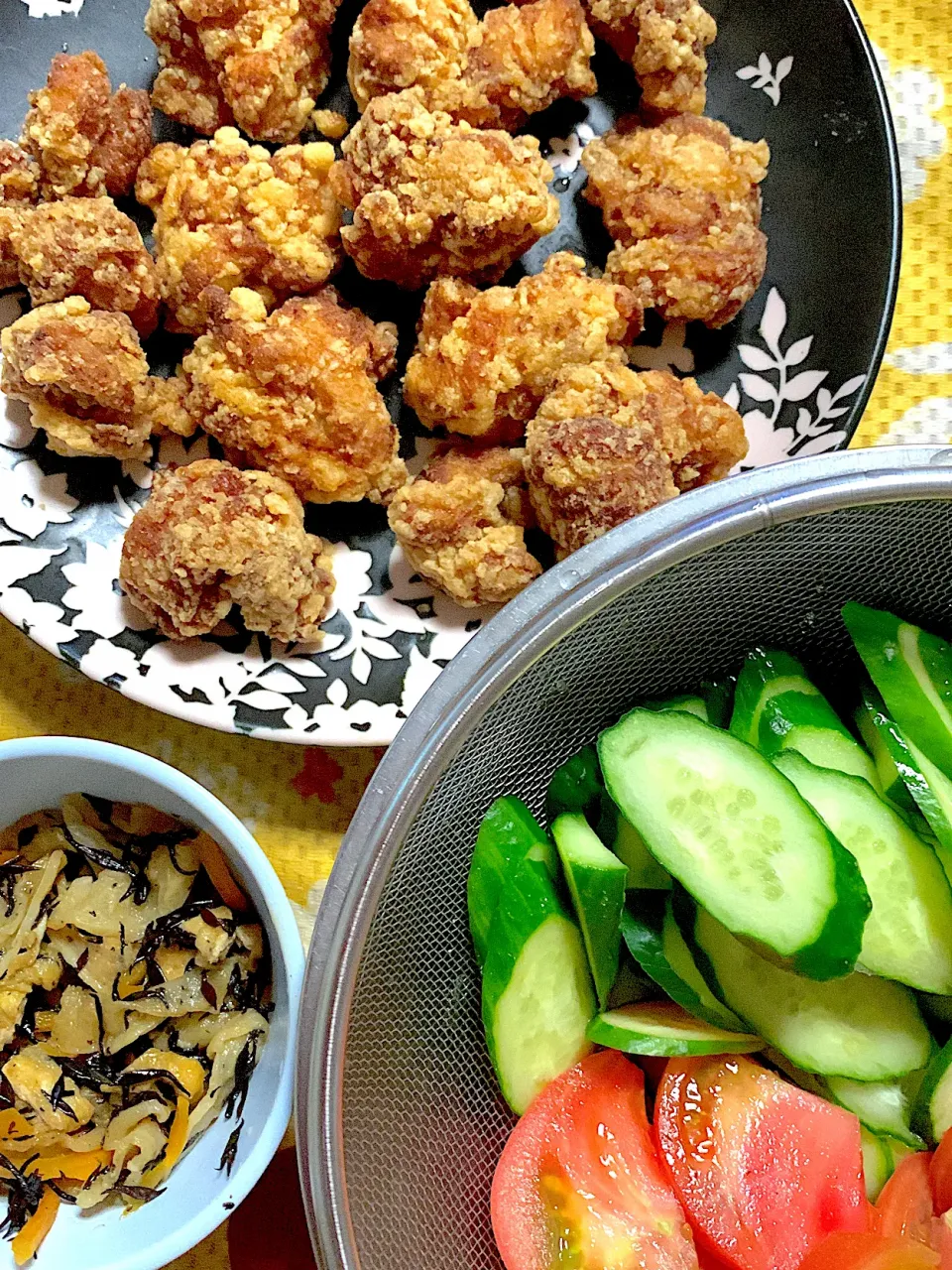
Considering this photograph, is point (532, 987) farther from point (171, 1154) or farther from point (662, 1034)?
point (171, 1154)

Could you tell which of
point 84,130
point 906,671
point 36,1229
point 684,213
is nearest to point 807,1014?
point 906,671

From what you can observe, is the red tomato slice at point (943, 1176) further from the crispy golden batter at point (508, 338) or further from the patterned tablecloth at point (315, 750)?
the crispy golden batter at point (508, 338)

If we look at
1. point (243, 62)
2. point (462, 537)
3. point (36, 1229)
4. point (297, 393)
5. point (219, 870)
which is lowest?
point (36, 1229)

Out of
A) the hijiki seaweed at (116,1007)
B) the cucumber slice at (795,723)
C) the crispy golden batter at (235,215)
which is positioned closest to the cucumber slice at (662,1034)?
the cucumber slice at (795,723)

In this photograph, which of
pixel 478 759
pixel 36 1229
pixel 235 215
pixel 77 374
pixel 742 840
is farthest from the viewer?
pixel 235 215

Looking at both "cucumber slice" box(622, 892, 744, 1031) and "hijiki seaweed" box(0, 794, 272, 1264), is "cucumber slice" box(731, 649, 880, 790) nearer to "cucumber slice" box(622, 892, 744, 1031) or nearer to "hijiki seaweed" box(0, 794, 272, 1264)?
"cucumber slice" box(622, 892, 744, 1031)

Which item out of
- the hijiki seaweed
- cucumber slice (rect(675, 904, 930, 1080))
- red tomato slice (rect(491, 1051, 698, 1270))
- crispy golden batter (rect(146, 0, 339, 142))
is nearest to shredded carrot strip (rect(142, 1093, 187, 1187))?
the hijiki seaweed

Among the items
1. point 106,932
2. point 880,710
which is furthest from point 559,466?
point 106,932

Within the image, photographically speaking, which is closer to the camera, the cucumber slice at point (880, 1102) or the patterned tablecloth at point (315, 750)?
the cucumber slice at point (880, 1102)
